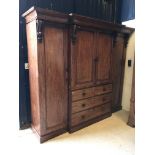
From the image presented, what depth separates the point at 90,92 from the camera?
2.73 metres

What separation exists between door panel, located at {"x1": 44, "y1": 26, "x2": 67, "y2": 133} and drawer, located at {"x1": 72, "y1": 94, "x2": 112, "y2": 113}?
19 cm

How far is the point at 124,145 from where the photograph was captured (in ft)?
7.43

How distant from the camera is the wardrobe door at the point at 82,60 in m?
2.42

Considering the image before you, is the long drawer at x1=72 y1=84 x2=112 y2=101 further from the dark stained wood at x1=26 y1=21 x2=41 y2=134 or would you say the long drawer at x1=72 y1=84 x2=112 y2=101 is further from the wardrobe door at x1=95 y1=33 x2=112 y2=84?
the dark stained wood at x1=26 y1=21 x2=41 y2=134

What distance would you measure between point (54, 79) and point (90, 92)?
76 cm

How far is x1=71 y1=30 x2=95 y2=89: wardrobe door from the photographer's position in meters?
2.42

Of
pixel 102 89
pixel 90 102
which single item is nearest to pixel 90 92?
pixel 90 102

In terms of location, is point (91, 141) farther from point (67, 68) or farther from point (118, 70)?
point (118, 70)

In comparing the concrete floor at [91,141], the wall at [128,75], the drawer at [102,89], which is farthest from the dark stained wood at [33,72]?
the wall at [128,75]

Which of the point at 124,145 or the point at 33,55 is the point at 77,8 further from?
the point at 124,145

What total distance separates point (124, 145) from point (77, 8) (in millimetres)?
2444

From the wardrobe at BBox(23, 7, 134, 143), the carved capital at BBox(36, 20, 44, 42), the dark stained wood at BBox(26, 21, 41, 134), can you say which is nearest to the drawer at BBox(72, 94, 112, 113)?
the wardrobe at BBox(23, 7, 134, 143)

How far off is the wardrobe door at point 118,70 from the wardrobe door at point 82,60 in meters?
0.67
